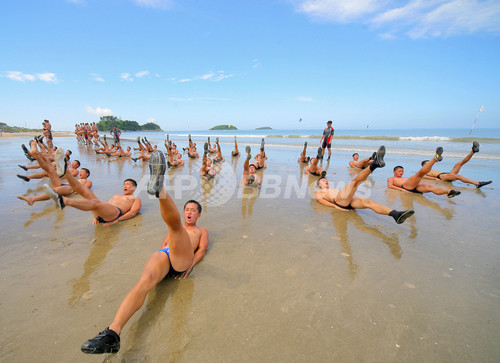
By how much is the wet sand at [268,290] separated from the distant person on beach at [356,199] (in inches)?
14.3

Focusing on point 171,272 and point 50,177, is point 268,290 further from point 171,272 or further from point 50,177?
point 50,177

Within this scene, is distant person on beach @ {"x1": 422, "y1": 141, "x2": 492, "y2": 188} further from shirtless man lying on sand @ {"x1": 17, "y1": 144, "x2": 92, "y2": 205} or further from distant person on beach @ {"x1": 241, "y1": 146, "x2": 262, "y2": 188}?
shirtless man lying on sand @ {"x1": 17, "y1": 144, "x2": 92, "y2": 205}

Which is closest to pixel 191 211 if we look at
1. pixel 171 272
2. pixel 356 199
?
pixel 171 272

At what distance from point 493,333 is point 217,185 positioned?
7487 mm

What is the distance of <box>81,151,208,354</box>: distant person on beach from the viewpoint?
1.80m

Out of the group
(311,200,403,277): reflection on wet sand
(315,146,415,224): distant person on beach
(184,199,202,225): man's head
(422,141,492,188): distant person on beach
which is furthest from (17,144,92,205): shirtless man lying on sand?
(422,141,492,188): distant person on beach

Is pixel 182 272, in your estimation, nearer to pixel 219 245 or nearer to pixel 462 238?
pixel 219 245

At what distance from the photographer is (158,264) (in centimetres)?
262

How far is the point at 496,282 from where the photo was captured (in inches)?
114

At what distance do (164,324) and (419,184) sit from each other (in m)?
8.35

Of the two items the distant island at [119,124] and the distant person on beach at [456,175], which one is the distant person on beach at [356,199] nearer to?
the distant person on beach at [456,175]

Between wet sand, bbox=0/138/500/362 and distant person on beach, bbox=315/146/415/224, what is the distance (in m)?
0.36

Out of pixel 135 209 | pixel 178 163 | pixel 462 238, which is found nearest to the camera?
pixel 462 238

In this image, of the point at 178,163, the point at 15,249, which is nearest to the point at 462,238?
the point at 15,249
